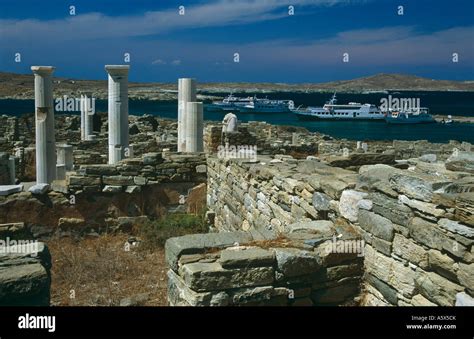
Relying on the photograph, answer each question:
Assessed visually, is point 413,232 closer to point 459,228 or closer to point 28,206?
point 459,228

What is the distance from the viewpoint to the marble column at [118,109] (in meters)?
13.8

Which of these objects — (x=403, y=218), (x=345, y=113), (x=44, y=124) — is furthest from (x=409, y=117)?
(x=403, y=218)

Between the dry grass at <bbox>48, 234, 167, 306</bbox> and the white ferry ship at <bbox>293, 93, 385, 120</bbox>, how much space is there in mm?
57907

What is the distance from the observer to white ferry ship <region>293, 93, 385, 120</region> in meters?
66.4

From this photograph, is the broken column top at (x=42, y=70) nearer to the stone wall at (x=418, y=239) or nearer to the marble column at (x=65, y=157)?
the marble column at (x=65, y=157)

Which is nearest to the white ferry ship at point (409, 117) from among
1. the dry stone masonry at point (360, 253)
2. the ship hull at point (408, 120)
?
the ship hull at point (408, 120)

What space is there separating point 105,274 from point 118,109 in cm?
700

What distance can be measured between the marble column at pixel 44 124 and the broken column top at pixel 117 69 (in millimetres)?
1459

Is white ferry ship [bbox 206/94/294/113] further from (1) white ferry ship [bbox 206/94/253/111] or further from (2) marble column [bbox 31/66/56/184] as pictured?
(2) marble column [bbox 31/66/56/184]

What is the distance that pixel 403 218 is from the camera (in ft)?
14.8

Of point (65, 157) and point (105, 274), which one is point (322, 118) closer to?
point (65, 157)

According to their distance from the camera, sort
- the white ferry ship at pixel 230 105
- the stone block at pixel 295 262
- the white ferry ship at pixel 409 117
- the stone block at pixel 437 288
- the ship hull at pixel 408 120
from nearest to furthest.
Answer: the stone block at pixel 437 288 → the stone block at pixel 295 262 → the white ferry ship at pixel 409 117 → the ship hull at pixel 408 120 → the white ferry ship at pixel 230 105

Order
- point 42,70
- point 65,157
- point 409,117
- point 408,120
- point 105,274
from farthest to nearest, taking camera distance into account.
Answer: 1. point 408,120
2. point 409,117
3. point 65,157
4. point 42,70
5. point 105,274

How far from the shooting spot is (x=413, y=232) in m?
4.36
